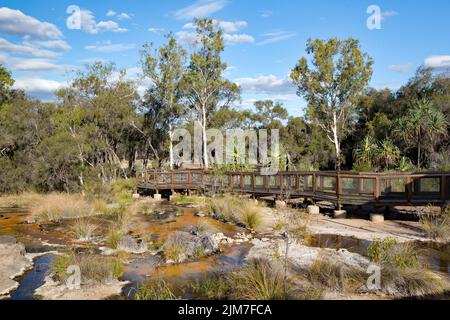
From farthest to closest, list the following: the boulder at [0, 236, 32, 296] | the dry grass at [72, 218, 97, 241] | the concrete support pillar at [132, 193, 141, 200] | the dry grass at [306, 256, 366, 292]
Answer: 1. the concrete support pillar at [132, 193, 141, 200]
2. the dry grass at [72, 218, 97, 241]
3. the boulder at [0, 236, 32, 296]
4. the dry grass at [306, 256, 366, 292]

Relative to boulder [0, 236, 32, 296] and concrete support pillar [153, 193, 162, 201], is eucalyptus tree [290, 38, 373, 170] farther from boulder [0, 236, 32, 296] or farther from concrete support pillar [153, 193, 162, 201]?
boulder [0, 236, 32, 296]

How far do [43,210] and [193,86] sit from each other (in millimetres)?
16129

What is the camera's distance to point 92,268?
7988mm

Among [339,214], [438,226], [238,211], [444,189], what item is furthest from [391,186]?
[238,211]

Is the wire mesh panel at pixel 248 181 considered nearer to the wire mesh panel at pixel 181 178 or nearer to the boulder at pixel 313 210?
the wire mesh panel at pixel 181 178

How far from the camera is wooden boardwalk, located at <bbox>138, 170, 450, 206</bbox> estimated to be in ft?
42.7

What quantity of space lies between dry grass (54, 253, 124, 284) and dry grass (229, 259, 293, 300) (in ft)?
8.40

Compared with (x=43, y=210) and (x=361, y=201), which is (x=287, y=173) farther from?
(x=43, y=210)

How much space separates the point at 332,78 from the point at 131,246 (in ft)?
75.6

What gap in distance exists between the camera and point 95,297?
7.17 meters

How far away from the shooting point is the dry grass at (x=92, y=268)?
789cm

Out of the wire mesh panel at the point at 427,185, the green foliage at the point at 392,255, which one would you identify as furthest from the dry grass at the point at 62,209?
the wire mesh panel at the point at 427,185

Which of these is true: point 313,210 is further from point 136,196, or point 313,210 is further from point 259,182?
point 136,196

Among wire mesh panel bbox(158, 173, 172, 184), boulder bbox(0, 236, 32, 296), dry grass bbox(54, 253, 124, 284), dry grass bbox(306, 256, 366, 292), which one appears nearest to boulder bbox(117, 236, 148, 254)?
dry grass bbox(54, 253, 124, 284)
